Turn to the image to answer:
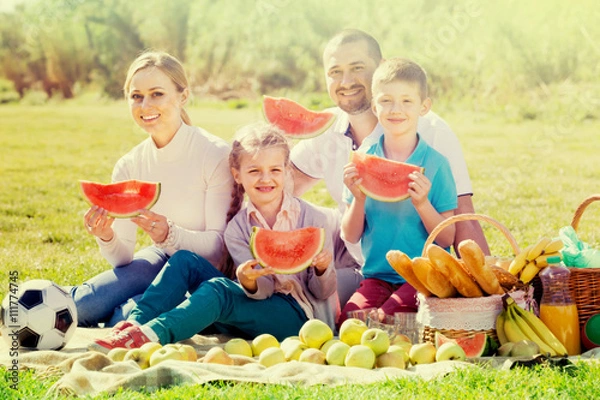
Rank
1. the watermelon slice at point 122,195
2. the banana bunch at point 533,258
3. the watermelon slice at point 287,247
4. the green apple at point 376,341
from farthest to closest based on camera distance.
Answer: the watermelon slice at point 122,195 → the watermelon slice at point 287,247 → the banana bunch at point 533,258 → the green apple at point 376,341

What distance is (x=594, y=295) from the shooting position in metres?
4.95

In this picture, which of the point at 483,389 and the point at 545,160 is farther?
the point at 545,160

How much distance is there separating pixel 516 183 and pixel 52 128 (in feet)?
35.7

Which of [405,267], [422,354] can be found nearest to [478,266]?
[405,267]

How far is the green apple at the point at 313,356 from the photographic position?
4523 mm

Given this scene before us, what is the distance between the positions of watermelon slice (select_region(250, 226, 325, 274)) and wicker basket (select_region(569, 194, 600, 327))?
142cm

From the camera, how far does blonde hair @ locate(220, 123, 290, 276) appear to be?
5.47m

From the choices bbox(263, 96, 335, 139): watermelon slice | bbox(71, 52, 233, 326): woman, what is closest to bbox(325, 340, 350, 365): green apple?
bbox(71, 52, 233, 326): woman

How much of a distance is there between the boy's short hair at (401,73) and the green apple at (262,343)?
5.55 feet

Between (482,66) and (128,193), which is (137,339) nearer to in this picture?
(128,193)

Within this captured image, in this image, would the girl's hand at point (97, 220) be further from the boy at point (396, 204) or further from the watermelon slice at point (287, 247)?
the boy at point (396, 204)

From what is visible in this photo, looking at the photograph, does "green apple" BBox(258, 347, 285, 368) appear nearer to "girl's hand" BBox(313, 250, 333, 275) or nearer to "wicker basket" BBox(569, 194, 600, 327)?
"girl's hand" BBox(313, 250, 333, 275)

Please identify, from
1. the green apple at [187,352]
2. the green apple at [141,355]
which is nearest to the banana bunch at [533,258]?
the green apple at [187,352]

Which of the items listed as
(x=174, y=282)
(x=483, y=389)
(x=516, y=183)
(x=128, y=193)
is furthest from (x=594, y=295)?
(x=516, y=183)
